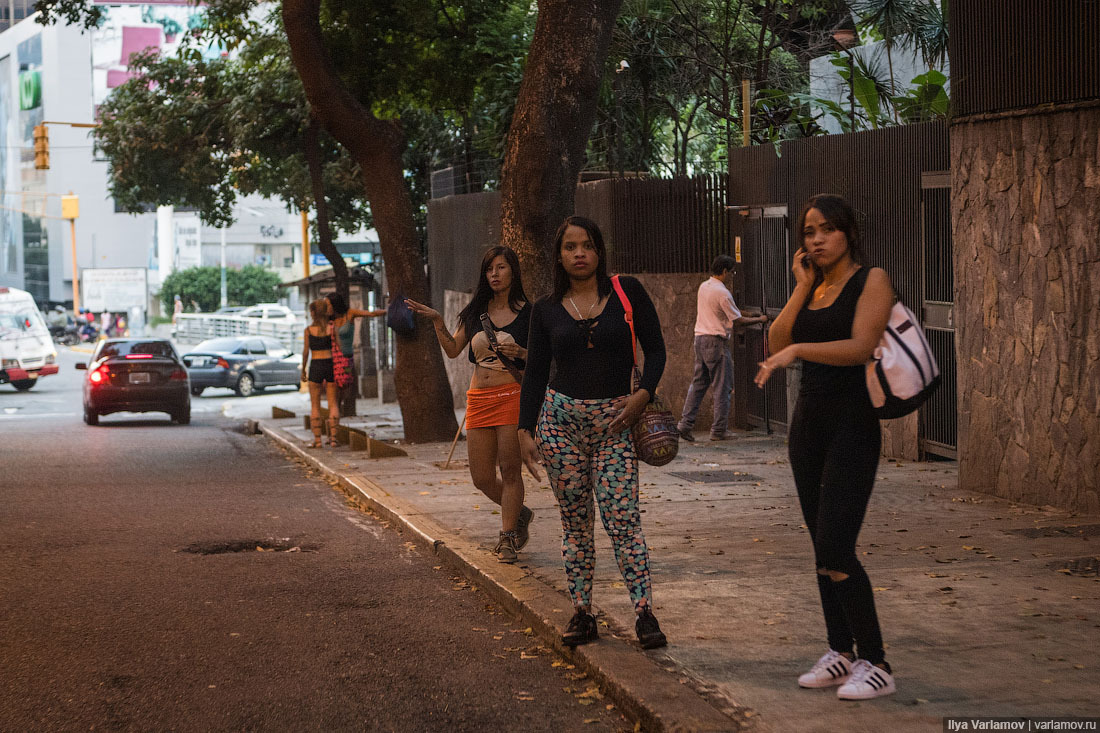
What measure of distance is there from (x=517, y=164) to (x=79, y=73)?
332ft

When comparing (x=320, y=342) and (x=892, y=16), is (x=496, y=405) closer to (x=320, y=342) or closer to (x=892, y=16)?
(x=320, y=342)

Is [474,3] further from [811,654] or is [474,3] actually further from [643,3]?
[811,654]

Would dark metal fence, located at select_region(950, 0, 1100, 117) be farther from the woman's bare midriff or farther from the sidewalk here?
the woman's bare midriff

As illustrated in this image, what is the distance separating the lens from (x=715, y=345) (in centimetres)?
1447

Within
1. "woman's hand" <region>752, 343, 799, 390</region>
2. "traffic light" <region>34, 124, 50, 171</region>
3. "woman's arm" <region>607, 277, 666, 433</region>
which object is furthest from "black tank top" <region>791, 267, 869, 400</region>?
"traffic light" <region>34, 124, 50, 171</region>

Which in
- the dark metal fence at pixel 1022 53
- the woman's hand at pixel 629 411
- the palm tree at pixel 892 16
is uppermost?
the palm tree at pixel 892 16

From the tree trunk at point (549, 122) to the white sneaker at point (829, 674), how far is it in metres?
7.45

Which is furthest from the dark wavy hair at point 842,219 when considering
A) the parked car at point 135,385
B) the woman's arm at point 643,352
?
the parked car at point 135,385

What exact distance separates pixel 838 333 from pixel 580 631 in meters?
1.90

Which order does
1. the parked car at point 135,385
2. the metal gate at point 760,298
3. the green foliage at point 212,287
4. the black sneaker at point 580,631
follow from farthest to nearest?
1. the green foliage at point 212,287
2. the parked car at point 135,385
3. the metal gate at point 760,298
4. the black sneaker at point 580,631

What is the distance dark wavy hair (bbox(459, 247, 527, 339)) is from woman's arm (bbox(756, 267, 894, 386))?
3.22 meters

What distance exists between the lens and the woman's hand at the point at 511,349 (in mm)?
7707

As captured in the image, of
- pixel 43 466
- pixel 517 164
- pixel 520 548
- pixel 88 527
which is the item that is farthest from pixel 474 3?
pixel 520 548

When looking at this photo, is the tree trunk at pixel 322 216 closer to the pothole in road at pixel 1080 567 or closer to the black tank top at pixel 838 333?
the pothole in road at pixel 1080 567
